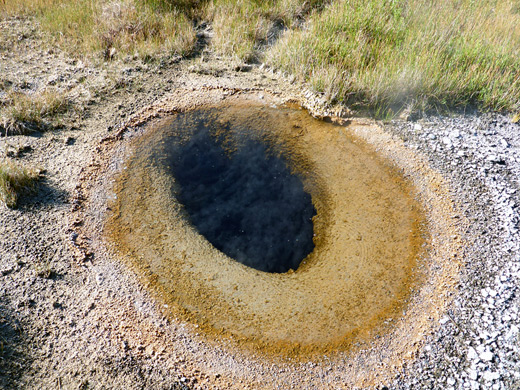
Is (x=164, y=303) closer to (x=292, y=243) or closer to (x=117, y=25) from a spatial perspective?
(x=292, y=243)

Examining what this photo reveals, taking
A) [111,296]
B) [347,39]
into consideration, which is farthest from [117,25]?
[111,296]

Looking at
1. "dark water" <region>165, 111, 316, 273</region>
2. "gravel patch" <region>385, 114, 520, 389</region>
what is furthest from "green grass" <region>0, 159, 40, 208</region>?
"gravel patch" <region>385, 114, 520, 389</region>

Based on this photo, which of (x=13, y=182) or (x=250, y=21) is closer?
(x=13, y=182)

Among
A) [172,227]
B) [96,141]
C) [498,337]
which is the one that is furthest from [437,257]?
[96,141]

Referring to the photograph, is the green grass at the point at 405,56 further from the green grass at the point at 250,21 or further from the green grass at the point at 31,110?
the green grass at the point at 31,110

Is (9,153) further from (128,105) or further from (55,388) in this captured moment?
(55,388)

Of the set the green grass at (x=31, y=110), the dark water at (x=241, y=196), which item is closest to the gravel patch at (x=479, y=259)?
the dark water at (x=241, y=196)
